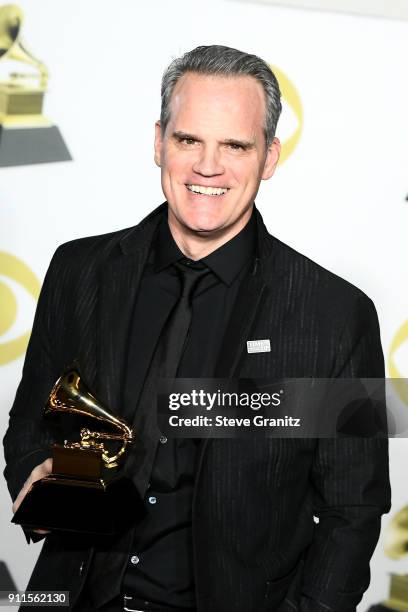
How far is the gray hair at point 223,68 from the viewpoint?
2.26 metres

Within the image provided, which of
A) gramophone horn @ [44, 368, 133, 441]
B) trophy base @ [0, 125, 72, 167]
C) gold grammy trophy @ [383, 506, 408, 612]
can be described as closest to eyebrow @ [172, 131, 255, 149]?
gramophone horn @ [44, 368, 133, 441]

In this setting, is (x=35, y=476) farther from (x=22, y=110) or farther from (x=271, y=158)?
(x=22, y=110)

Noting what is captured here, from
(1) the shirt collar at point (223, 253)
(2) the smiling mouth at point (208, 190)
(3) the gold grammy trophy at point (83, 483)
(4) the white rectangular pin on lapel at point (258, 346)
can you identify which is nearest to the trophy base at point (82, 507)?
(3) the gold grammy trophy at point (83, 483)

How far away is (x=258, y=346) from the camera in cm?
215

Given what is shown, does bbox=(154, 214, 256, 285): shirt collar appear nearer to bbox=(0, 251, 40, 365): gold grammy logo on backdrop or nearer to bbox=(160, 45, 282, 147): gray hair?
bbox=(160, 45, 282, 147): gray hair

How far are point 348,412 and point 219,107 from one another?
726 millimetres

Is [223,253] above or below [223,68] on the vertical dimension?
→ below

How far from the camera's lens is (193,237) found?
2.31m

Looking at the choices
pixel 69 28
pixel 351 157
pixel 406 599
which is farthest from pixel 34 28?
pixel 406 599

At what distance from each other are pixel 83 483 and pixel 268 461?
38 cm

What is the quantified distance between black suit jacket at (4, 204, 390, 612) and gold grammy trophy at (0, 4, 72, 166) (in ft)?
3.74

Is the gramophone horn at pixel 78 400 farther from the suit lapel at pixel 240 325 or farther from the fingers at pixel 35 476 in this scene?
the suit lapel at pixel 240 325

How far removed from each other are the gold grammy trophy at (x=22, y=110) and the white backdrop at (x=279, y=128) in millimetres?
30

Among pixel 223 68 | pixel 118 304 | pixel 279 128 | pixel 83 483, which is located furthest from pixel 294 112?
pixel 83 483
